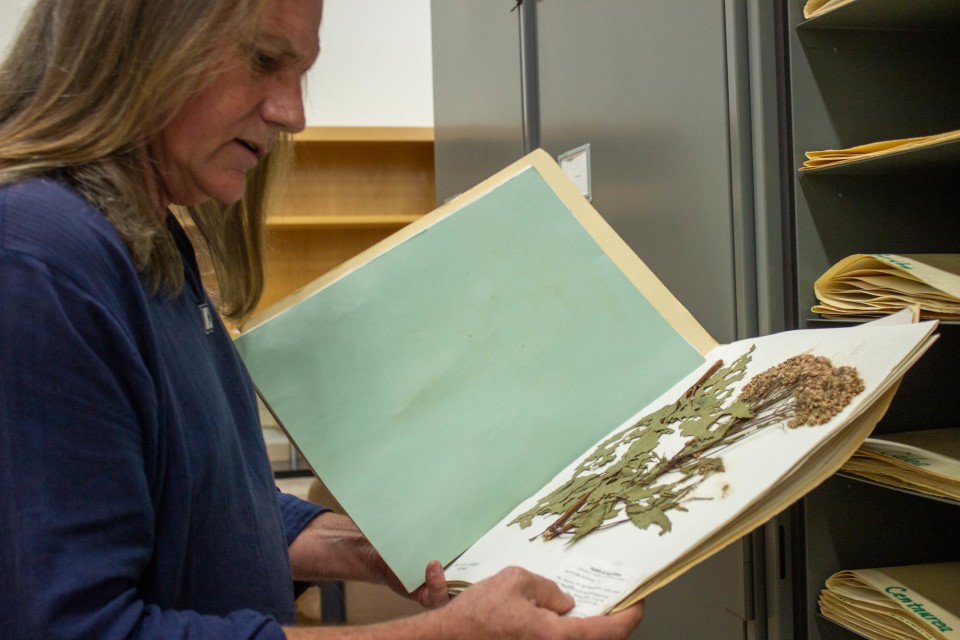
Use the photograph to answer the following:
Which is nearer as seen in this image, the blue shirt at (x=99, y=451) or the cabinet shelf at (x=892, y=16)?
the blue shirt at (x=99, y=451)

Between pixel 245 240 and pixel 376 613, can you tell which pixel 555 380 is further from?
pixel 376 613

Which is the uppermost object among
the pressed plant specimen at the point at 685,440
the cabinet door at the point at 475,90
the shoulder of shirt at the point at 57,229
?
the cabinet door at the point at 475,90

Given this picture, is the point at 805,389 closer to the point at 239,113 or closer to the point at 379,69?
the point at 239,113

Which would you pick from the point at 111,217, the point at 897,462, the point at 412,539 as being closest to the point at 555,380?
the point at 412,539

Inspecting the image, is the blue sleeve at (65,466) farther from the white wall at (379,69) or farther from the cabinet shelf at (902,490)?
the white wall at (379,69)

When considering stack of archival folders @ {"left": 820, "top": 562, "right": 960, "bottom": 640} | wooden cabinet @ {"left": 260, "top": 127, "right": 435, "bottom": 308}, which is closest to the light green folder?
stack of archival folders @ {"left": 820, "top": 562, "right": 960, "bottom": 640}

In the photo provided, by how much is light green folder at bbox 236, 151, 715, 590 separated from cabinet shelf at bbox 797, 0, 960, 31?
34 cm

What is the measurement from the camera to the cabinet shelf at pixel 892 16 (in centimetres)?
87

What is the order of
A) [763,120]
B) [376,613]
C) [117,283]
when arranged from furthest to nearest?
[376,613], [763,120], [117,283]

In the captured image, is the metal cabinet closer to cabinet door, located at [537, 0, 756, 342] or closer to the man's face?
cabinet door, located at [537, 0, 756, 342]

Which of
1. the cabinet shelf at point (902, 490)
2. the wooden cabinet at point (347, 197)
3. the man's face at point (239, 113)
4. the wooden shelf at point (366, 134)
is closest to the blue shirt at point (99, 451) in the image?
the man's face at point (239, 113)

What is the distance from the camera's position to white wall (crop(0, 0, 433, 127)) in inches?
168

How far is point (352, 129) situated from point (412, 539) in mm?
3260

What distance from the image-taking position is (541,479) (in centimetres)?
82
